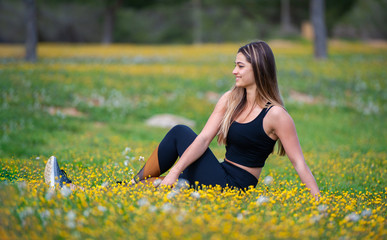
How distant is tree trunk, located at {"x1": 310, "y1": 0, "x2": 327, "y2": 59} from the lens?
23.6 meters

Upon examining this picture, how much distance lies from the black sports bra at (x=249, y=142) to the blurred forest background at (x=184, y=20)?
41.8m

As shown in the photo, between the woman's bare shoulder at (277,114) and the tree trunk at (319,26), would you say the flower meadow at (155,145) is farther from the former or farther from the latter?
the tree trunk at (319,26)

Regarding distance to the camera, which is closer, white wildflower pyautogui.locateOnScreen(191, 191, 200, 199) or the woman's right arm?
white wildflower pyautogui.locateOnScreen(191, 191, 200, 199)

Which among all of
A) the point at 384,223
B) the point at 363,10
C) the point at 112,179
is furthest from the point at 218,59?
the point at 363,10

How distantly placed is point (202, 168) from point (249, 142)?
632 mm

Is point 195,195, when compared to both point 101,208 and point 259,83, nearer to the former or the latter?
point 101,208

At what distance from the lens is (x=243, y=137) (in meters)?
4.59

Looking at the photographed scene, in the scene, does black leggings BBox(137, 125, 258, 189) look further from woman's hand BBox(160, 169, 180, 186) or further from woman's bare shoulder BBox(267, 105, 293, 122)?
woman's bare shoulder BBox(267, 105, 293, 122)

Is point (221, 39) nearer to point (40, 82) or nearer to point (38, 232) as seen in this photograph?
point (40, 82)

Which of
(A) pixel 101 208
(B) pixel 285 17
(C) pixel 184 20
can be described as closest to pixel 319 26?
(A) pixel 101 208

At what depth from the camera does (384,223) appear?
365cm

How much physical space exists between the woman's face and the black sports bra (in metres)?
0.38

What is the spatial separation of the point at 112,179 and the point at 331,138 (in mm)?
7946

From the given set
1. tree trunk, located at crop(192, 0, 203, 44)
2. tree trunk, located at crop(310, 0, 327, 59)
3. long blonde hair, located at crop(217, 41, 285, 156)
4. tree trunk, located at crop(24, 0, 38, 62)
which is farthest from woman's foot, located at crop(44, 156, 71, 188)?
tree trunk, located at crop(192, 0, 203, 44)
